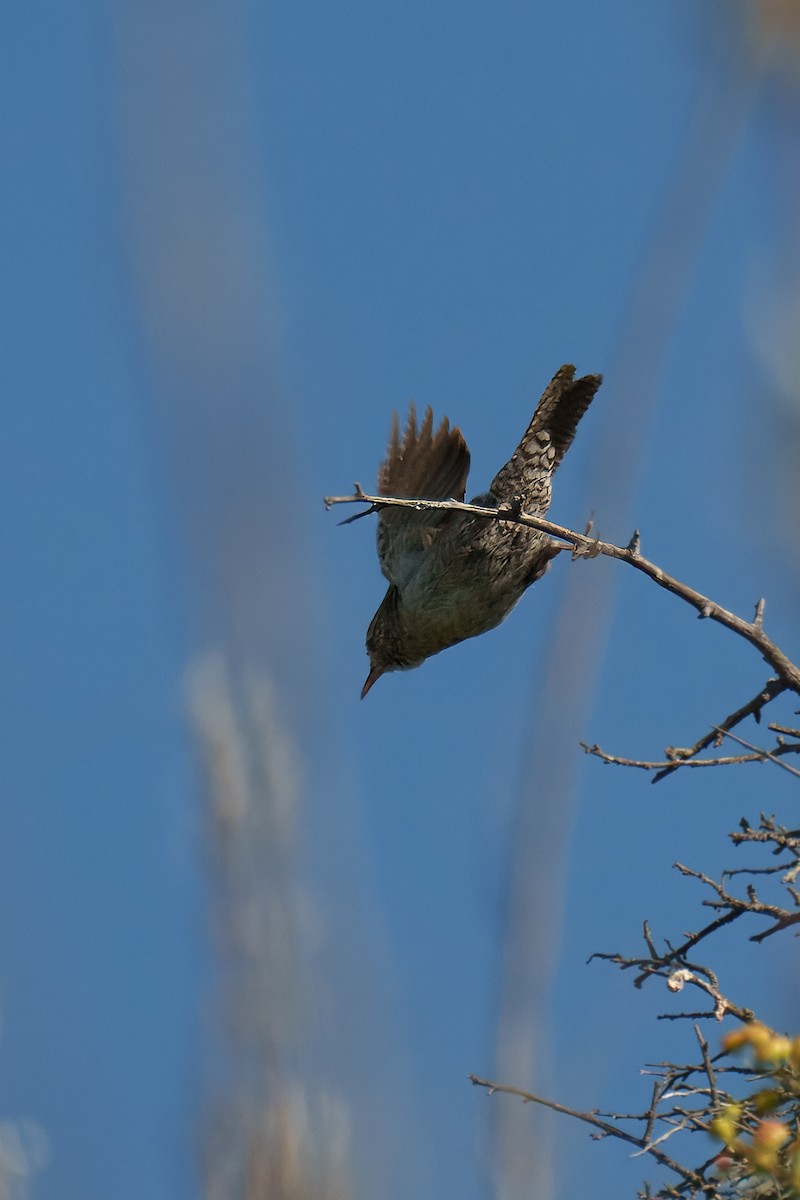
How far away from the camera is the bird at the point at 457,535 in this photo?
5.46 metres

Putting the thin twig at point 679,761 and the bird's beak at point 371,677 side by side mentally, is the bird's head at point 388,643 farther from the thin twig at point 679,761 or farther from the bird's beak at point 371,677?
the thin twig at point 679,761

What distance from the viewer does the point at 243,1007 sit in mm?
2246

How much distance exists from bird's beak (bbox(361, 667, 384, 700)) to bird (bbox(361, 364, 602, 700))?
0.83ft

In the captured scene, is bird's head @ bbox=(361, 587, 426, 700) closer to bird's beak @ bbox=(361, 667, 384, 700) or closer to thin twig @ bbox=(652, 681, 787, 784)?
bird's beak @ bbox=(361, 667, 384, 700)

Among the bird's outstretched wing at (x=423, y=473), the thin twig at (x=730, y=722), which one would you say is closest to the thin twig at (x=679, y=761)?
the thin twig at (x=730, y=722)

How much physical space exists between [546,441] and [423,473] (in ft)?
2.14

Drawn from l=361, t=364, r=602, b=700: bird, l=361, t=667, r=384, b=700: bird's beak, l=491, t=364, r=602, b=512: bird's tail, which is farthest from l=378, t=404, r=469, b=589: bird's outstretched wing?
l=361, t=667, r=384, b=700: bird's beak

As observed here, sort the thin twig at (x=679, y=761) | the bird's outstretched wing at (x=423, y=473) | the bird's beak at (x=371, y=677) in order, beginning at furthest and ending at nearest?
the bird's beak at (x=371, y=677) < the bird's outstretched wing at (x=423, y=473) < the thin twig at (x=679, y=761)

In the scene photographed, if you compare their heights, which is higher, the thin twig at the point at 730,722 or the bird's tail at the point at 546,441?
the bird's tail at the point at 546,441

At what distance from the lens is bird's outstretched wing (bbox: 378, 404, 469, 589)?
585cm

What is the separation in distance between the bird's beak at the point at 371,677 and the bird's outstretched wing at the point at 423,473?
64 cm

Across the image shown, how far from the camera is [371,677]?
6.72m

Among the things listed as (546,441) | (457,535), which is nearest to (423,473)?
(457,535)

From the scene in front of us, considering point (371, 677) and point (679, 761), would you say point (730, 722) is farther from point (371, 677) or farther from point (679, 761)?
point (371, 677)
